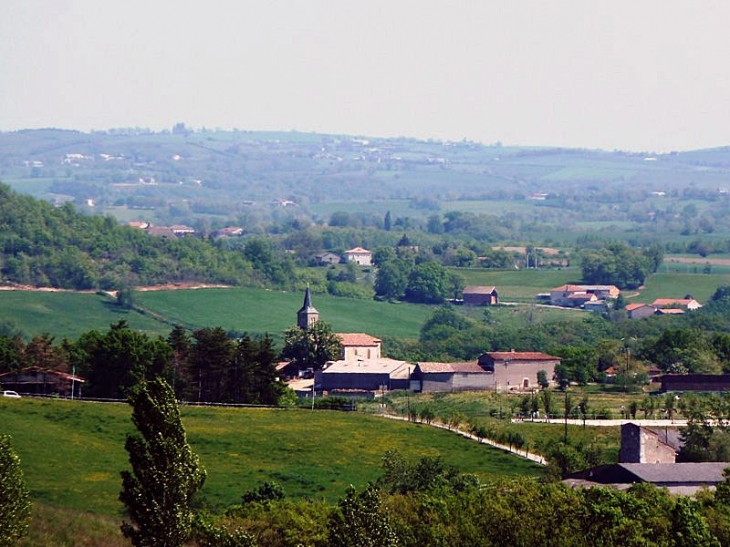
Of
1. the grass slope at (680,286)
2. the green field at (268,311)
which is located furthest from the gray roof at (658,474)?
the grass slope at (680,286)

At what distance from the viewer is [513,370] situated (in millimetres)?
91625

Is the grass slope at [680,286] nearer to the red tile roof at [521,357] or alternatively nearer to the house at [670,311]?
the house at [670,311]

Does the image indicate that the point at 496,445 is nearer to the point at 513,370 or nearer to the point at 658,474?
the point at 658,474

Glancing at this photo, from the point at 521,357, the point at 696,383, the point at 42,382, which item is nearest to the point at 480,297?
the point at 521,357

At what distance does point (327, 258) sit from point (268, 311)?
47.1 metres

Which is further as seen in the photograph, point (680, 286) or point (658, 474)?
point (680, 286)

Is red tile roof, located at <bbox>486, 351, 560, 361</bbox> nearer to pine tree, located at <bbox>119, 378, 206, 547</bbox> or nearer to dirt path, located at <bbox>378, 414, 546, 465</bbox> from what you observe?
dirt path, located at <bbox>378, 414, 546, 465</bbox>

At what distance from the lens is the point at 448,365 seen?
91688 millimetres

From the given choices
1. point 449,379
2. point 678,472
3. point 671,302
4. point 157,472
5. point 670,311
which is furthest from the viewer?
point 671,302

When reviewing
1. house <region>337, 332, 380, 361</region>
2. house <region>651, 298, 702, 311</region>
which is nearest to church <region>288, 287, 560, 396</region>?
house <region>337, 332, 380, 361</region>

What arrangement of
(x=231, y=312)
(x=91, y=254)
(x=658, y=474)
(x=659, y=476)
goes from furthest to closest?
1. (x=91, y=254)
2. (x=231, y=312)
3. (x=658, y=474)
4. (x=659, y=476)

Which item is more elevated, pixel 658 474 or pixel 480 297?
pixel 658 474

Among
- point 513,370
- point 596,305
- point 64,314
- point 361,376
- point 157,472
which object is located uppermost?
point 157,472

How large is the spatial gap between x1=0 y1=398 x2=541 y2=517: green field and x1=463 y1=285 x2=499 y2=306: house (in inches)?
3039
